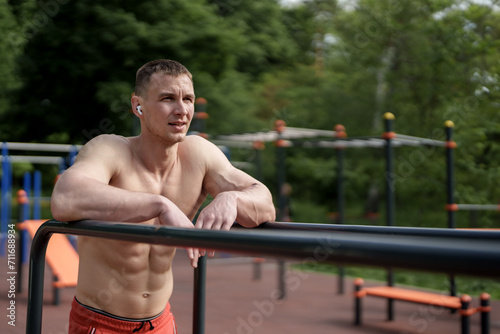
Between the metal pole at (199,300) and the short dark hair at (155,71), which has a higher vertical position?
the short dark hair at (155,71)

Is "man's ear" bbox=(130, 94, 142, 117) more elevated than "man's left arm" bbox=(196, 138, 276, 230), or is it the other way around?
"man's ear" bbox=(130, 94, 142, 117)

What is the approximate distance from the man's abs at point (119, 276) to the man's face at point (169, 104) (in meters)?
0.42

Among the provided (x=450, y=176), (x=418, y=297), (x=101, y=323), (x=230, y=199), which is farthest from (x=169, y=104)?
(x=450, y=176)

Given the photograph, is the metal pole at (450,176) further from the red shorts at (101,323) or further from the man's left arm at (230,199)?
the red shorts at (101,323)

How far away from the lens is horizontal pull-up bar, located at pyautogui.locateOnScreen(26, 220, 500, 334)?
0.65 m

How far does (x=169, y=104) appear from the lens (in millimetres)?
1702

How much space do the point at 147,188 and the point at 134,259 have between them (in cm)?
23

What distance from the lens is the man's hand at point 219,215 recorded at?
4.53 feet

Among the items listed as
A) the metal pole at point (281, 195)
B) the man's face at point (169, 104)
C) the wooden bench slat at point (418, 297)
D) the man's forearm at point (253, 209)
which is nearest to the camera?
the man's forearm at point (253, 209)

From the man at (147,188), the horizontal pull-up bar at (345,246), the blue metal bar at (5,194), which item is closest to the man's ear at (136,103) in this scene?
the man at (147,188)

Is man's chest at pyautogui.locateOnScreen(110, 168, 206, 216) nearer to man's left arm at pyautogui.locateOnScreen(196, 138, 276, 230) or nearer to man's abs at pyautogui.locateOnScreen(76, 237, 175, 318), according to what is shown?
man's left arm at pyautogui.locateOnScreen(196, 138, 276, 230)

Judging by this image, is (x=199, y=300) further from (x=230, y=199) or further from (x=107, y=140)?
(x=107, y=140)

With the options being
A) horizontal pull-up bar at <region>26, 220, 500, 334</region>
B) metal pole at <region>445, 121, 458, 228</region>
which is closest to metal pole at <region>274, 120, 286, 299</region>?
metal pole at <region>445, 121, 458, 228</region>

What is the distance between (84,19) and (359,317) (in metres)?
9.43
